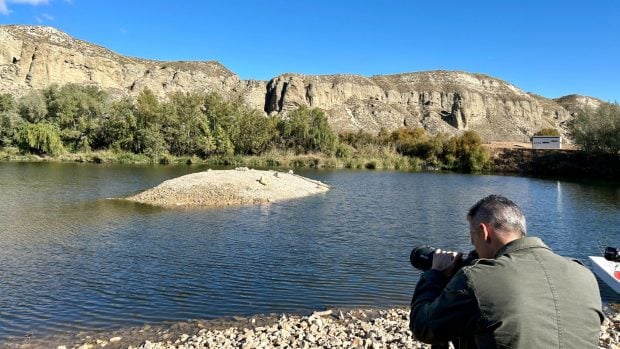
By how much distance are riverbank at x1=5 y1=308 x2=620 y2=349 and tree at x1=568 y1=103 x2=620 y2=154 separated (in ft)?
186

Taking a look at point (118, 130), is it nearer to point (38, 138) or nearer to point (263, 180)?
point (38, 138)

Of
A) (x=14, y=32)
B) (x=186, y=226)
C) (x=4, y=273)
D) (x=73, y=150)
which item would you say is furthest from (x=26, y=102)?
(x=4, y=273)

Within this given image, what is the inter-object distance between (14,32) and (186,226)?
355ft

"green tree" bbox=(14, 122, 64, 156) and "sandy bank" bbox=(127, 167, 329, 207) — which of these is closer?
"sandy bank" bbox=(127, 167, 329, 207)

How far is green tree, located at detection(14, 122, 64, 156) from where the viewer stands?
59812 mm

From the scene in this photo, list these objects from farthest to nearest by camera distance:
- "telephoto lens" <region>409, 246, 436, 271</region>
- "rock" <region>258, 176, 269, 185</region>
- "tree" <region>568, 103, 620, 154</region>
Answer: "tree" <region>568, 103, 620, 154</region>
"rock" <region>258, 176, 269, 185</region>
"telephoto lens" <region>409, 246, 436, 271</region>

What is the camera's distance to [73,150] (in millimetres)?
65250

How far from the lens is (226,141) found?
2707 inches

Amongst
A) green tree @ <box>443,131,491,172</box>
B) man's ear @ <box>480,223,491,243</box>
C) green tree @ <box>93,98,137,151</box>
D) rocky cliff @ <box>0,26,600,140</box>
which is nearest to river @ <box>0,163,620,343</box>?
man's ear @ <box>480,223,491,243</box>

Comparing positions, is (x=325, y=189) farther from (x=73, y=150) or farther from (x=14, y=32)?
(x=14, y=32)

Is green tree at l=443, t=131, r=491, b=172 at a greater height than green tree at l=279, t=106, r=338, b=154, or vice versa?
green tree at l=279, t=106, r=338, b=154

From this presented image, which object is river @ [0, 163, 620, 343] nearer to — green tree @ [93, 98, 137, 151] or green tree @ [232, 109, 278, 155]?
green tree @ [93, 98, 137, 151]

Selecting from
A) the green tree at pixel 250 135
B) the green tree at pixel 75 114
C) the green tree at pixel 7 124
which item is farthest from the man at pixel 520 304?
the green tree at pixel 7 124

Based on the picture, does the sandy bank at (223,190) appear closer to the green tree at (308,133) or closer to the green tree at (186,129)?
the green tree at (186,129)
